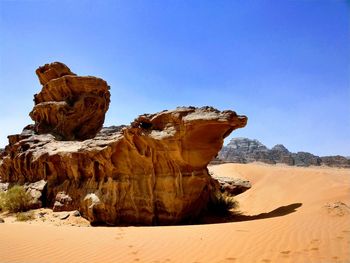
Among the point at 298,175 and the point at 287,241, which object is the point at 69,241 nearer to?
the point at 287,241

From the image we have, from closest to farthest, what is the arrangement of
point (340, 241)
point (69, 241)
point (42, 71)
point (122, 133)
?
point (340, 241) < point (69, 241) < point (122, 133) < point (42, 71)

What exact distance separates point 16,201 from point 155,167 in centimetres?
863

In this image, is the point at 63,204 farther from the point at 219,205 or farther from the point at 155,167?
the point at 219,205

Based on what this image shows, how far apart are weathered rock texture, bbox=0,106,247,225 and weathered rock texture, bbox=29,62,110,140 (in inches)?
294

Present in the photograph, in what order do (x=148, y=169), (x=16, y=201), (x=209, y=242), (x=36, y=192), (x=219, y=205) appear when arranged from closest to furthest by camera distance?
1. (x=209, y=242)
2. (x=148, y=169)
3. (x=219, y=205)
4. (x=16, y=201)
5. (x=36, y=192)

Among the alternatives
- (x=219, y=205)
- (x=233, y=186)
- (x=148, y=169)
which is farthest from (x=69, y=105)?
(x=219, y=205)

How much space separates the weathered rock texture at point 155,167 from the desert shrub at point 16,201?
→ 11.7 feet

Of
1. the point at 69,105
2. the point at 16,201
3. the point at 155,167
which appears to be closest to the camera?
the point at 155,167

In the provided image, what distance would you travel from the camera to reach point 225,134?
34.1ft

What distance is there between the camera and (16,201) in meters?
15.2

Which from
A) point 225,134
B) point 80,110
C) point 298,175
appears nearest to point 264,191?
point 298,175

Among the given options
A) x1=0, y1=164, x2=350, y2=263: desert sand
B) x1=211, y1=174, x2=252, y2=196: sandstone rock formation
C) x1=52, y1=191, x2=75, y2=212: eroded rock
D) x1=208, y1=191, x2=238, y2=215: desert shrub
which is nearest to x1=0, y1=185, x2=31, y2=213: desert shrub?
x1=52, y1=191, x2=75, y2=212: eroded rock

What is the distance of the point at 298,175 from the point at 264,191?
6.98 feet

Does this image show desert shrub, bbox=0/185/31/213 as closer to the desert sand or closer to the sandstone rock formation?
the desert sand
